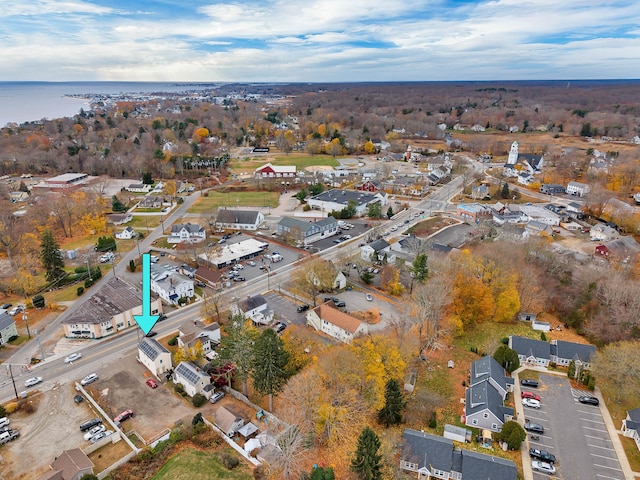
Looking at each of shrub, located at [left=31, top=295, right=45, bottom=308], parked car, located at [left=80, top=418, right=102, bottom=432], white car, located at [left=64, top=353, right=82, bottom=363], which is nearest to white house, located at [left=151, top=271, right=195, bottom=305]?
white car, located at [left=64, top=353, right=82, bottom=363]

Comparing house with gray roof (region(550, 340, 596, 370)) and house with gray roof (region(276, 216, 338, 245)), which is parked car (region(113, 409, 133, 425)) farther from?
house with gray roof (region(276, 216, 338, 245))

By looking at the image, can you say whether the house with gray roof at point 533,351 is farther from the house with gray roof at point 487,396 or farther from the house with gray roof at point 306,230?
the house with gray roof at point 306,230

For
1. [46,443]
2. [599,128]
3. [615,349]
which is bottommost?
[46,443]

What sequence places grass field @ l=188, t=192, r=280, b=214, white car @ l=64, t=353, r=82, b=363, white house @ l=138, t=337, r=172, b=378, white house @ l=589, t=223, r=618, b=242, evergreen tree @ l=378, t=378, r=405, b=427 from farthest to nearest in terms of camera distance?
grass field @ l=188, t=192, r=280, b=214
white house @ l=589, t=223, r=618, b=242
white car @ l=64, t=353, r=82, b=363
white house @ l=138, t=337, r=172, b=378
evergreen tree @ l=378, t=378, r=405, b=427

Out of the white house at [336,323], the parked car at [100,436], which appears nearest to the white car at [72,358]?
the parked car at [100,436]

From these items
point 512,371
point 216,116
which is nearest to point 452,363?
point 512,371

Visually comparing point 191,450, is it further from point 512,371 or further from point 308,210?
point 308,210
